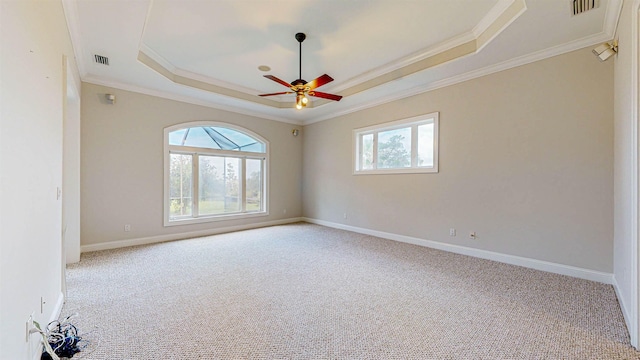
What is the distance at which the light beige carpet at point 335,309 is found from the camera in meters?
1.86

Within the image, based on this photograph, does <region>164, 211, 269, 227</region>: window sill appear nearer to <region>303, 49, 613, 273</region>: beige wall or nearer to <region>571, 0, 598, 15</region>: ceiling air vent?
<region>303, 49, 613, 273</region>: beige wall

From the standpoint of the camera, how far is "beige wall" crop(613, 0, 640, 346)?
192 centimetres

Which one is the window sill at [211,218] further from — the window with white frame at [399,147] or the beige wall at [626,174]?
the beige wall at [626,174]

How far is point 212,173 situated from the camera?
5773 mm

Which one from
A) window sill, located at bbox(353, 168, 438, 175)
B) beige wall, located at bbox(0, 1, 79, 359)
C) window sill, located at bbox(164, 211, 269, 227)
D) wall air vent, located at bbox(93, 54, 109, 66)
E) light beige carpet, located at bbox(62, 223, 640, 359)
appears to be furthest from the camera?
window sill, located at bbox(164, 211, 269, 227)

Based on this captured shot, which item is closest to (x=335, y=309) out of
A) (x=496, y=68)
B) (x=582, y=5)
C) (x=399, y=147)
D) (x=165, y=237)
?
(x=399, y=147)

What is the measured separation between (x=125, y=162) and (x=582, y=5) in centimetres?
632

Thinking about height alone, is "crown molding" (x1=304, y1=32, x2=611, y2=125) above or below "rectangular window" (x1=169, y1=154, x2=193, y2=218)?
above

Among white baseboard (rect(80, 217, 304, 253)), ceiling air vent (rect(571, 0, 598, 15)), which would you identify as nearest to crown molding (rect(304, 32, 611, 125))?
ceiling air vent (rect(571, 0, 598, 15))

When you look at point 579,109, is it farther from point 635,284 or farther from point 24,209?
point 24,209

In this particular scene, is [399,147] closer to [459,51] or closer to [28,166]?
[459,51]

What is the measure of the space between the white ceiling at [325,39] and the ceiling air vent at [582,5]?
5cm

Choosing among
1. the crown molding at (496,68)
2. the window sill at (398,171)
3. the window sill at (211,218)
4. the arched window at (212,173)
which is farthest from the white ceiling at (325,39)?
the window sill at (211,218)

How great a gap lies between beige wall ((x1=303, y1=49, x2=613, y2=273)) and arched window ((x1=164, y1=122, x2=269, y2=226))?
3143 mm
